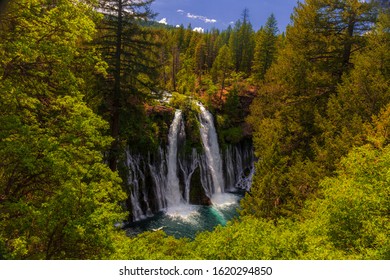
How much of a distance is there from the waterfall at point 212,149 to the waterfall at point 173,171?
3929mm

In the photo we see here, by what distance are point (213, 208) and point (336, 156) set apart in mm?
15037

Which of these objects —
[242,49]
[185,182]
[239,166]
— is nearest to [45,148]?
[185,182]

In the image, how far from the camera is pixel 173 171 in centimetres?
2764

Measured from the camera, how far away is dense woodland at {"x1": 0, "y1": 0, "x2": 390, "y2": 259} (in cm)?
711

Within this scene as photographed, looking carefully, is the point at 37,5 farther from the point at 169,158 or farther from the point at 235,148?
the point at 235,148

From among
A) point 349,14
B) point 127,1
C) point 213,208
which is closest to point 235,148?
point 213,208

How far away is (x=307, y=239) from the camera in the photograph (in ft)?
28.9

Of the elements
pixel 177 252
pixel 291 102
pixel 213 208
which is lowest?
pixel 213 208

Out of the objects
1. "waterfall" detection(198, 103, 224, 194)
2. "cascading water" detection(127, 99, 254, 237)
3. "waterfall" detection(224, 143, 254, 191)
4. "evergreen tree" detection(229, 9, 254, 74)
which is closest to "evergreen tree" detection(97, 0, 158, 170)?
"cascading water" detection(127, 99, 254, 237)

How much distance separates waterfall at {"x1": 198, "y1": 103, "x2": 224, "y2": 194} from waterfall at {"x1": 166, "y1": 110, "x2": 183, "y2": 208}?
3.93m

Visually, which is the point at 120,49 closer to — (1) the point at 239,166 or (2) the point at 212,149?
(2) the point at 212,149

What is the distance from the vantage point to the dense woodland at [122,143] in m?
7.11

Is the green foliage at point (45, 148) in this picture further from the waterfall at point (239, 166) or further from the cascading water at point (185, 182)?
the waterfall at point (239, 166)
